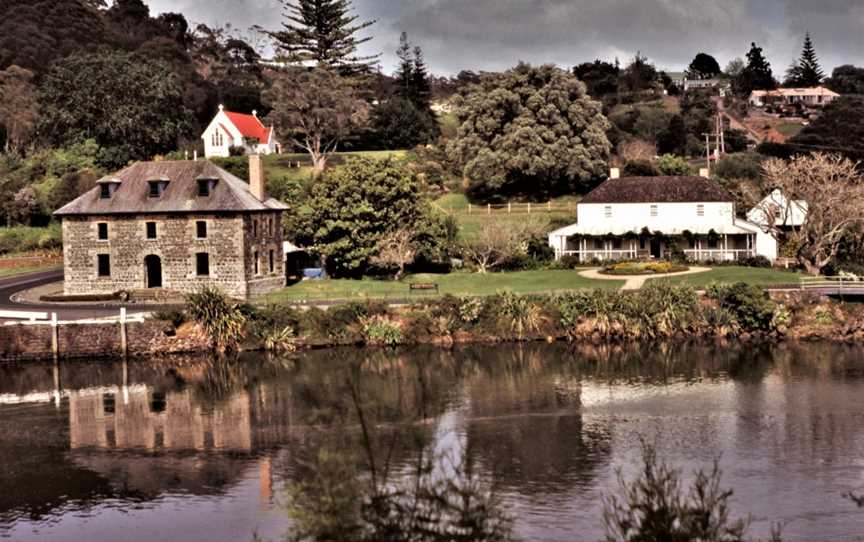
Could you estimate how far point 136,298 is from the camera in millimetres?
68562

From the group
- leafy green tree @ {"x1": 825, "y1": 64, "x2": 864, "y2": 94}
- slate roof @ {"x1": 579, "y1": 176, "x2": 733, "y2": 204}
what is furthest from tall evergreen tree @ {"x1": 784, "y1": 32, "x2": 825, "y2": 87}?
A: slate roof @ {"x1": 579, "y1": 176, "x2": 733, "y2": 204}

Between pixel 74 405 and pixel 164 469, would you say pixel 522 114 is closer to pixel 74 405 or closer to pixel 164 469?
pixel 74 405

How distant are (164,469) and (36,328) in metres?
23.2

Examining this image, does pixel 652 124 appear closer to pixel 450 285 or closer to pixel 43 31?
pixel 450 285

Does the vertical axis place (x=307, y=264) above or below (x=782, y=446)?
above

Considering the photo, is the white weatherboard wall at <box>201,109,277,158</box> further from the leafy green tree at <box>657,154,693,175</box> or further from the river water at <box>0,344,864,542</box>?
→ the river water at <box>0,344,864,542</box>

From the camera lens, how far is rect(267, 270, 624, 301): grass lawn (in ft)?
215

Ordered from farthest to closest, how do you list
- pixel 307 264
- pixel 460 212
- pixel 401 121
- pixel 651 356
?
1. pixel 401 121
2. pixel 460 212
3. pixel 307 264
4. pixel 651 356

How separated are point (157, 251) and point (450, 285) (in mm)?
16721

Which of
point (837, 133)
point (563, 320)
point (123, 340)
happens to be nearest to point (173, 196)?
point (123, 340)

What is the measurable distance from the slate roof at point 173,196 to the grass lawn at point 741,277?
23.9m

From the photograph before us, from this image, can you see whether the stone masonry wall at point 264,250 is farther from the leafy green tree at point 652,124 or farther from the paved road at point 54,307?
the leafy green tree at point 652,124

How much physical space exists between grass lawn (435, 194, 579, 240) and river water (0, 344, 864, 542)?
81.6 feet

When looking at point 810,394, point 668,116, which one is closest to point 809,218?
point 810,394
